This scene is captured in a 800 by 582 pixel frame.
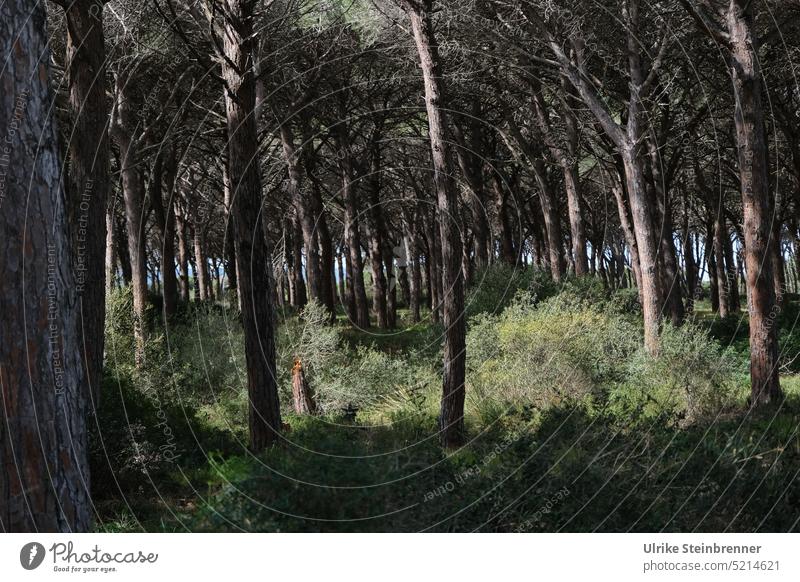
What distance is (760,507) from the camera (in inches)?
350

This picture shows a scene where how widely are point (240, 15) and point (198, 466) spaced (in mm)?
6080

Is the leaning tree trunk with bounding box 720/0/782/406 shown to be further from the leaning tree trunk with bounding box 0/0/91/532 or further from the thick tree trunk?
the thick tree trunk

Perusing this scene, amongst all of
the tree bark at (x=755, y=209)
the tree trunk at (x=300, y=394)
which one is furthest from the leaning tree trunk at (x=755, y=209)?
the tree trunk at (x=300, y=394)

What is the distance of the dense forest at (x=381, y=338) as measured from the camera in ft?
20.7

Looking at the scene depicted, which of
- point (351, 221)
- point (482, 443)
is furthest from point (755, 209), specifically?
point (351, 221)

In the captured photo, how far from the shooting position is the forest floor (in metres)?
8.19

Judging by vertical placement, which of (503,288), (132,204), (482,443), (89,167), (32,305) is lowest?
(482,443)

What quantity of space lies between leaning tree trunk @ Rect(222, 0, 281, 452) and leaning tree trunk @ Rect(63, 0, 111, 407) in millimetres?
1890

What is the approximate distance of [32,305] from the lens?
19.9ft

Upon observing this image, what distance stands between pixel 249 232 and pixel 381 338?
17963mm

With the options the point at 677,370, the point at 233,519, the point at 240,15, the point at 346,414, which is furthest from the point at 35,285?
the point at 677,370

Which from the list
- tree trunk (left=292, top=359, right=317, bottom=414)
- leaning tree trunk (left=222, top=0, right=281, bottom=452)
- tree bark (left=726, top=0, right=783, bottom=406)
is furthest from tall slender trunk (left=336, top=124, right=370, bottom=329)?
leaning tree trunk (left=222, top=0, right=281, bottom=452)

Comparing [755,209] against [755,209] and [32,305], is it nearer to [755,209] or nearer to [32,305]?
[755,209]
